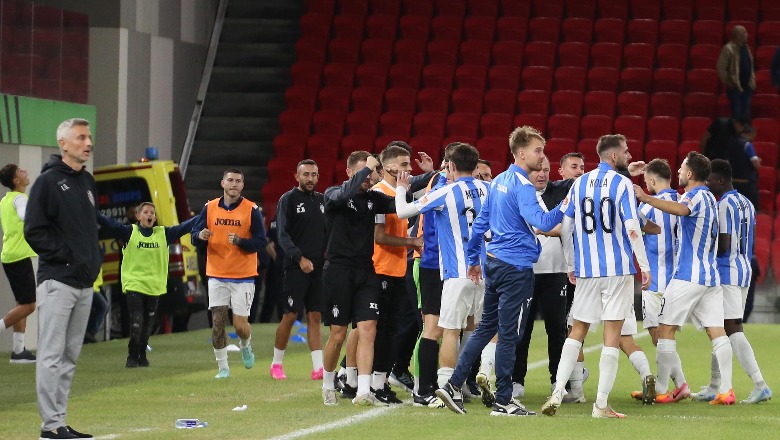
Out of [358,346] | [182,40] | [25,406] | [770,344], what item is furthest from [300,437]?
[182,40]

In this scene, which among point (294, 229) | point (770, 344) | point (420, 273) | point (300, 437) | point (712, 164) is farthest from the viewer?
point (770, 344)

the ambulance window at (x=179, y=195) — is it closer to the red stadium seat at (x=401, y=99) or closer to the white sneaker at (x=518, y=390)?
the red stadium seat at (x=401, y=99)

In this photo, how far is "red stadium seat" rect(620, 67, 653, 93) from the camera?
24.5 m

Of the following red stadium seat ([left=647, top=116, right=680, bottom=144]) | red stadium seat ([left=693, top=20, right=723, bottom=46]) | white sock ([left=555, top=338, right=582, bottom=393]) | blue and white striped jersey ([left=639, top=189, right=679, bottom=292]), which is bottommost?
white sock ([left=555, top=338, right=582, bottom=393])

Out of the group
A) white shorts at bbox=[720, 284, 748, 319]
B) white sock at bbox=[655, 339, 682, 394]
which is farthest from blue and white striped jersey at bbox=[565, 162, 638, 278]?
white shorts at bbox=[720, 284, 748, 319]

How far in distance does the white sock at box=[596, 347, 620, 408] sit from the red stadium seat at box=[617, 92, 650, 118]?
47.7 feet

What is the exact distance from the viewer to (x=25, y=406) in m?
10.9

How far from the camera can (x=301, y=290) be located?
13.2 m

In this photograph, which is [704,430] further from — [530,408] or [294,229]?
[294,229]

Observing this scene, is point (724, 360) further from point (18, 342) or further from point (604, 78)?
point (604, 78)

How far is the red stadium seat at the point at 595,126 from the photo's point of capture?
23.5 meters

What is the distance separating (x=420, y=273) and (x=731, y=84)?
41.5 ft

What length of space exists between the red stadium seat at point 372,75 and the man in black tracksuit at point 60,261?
654 inches

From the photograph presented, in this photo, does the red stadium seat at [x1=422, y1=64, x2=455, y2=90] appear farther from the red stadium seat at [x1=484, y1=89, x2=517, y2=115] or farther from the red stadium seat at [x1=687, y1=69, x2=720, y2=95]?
the red stadium seat at [x1=687, y1=69, x2=720, y2=95]
